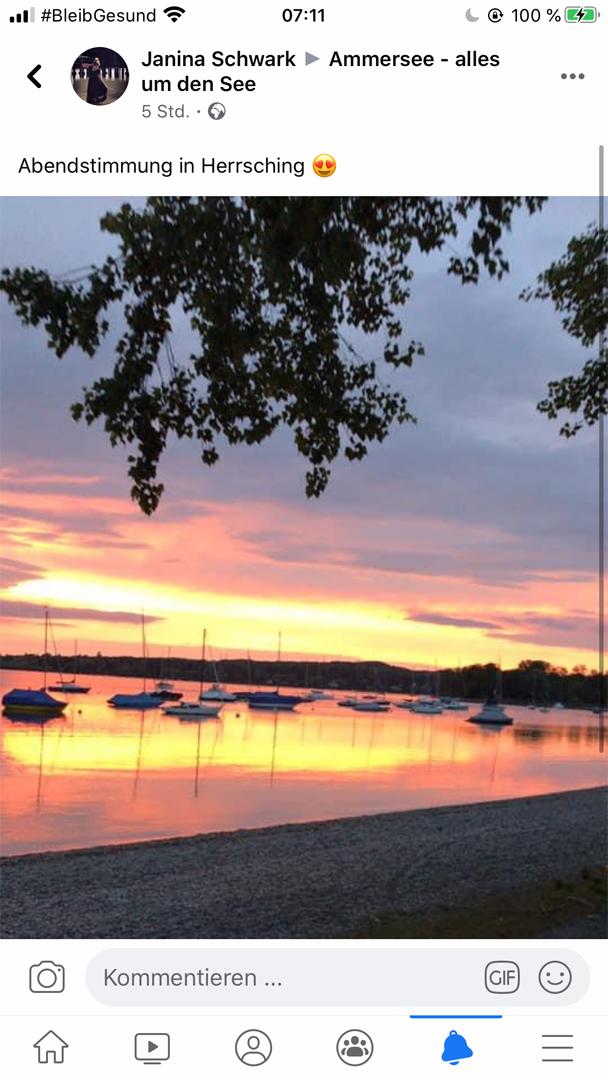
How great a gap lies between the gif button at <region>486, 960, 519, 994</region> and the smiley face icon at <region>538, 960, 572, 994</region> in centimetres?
10

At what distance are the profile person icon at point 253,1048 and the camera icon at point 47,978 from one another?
698 mm

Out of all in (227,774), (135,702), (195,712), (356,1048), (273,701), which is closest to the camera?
(356,1048)

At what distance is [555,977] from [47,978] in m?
1.88

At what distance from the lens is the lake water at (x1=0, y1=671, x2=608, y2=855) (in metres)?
26.7

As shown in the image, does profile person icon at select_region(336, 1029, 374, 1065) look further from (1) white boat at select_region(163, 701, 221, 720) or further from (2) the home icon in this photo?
(1) white boat at select_region(163, 701, 221, 720)

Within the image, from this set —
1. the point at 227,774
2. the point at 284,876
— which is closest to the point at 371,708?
the point at 227,774

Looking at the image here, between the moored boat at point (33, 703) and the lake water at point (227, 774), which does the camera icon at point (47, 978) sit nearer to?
the lake water at point (227, 774)
